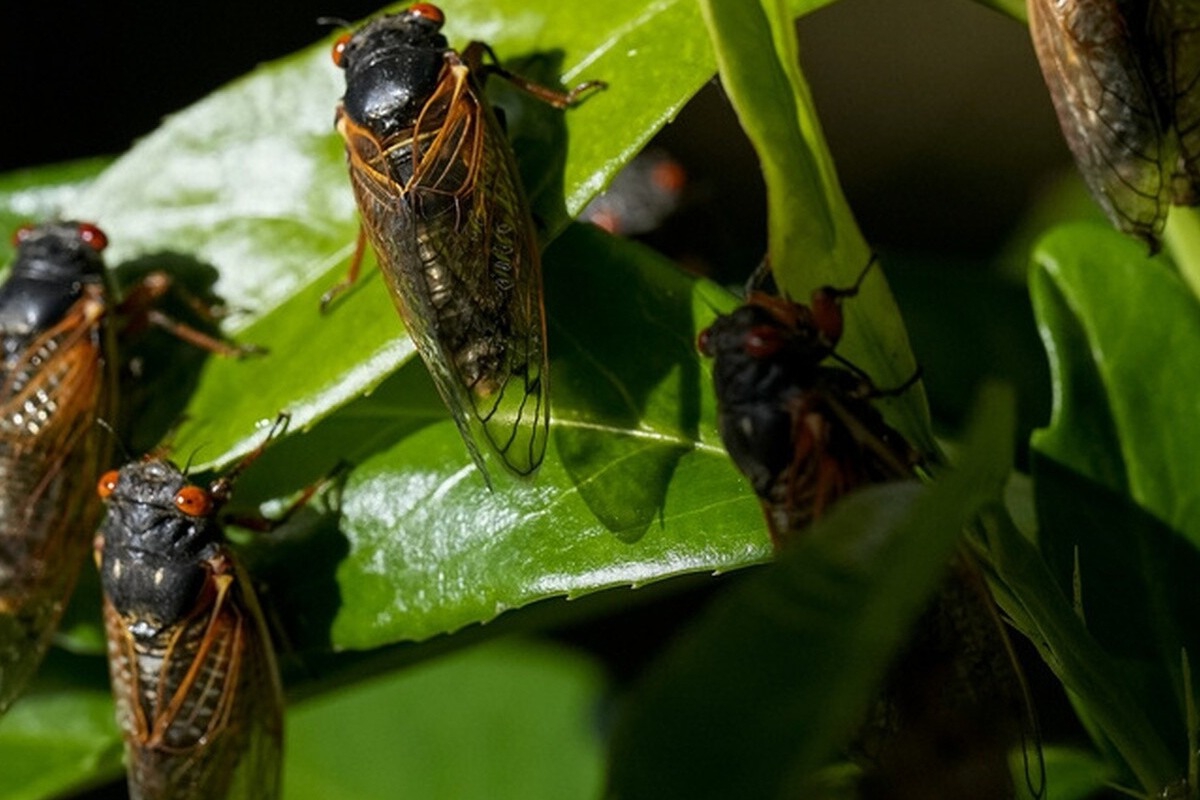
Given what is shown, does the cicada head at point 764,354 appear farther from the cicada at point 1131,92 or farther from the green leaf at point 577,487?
the cicada at point 1131,92

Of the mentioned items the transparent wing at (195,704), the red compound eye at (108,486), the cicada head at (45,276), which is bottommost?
the transparent wing at (195,704)

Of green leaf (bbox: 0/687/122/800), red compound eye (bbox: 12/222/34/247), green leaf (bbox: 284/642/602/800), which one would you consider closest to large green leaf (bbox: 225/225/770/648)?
green leaf (bbox: 0/687/122/800)

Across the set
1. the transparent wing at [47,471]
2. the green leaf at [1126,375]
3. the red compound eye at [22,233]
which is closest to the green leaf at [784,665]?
the green leaf at [1126,375]

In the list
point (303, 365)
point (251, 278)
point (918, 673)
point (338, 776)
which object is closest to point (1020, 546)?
point (918, 673)

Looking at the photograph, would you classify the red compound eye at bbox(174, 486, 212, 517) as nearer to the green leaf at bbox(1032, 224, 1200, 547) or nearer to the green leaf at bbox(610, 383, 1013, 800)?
the green leaf at bbox(1032, 224, 1200, 547)

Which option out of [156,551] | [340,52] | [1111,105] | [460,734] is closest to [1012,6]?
[1111,105]

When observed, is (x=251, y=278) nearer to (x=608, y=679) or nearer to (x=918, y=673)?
(x=918, y=673)

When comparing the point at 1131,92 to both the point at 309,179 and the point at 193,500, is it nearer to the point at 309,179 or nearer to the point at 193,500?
the point at 309,179
